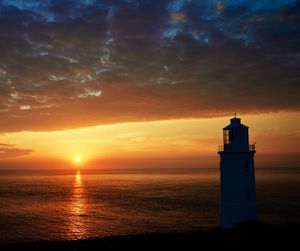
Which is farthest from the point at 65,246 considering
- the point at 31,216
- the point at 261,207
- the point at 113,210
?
the point at 261,207

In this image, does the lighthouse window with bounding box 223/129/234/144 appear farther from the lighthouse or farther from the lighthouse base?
the lighthouse base

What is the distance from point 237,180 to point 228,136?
450 centimetres

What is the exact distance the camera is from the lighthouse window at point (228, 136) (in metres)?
32.3

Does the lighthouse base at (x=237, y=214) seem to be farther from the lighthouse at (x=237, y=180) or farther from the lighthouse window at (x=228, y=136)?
the lighthouse window at (x=228, y=136)

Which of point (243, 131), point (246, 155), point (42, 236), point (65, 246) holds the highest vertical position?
point (243, 131)

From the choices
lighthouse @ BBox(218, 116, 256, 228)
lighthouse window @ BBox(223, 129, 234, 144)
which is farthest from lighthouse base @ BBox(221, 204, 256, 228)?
lighthouse window @ BBox(223, 129, 234, 144)

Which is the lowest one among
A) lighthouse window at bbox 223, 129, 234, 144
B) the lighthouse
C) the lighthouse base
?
the lighthouse base

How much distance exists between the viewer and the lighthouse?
30766 millimetres

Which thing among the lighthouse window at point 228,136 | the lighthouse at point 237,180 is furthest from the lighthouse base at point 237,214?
the lighthouse window at point 228,136

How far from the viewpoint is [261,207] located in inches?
2785

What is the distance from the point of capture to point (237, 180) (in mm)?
31047

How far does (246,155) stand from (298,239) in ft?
30.2

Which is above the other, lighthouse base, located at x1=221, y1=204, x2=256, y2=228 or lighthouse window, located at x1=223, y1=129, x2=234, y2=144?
lighthouse window, located at x1=223, y1=129, x2=234, y2=144

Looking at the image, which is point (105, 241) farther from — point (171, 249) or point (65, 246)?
point (171, 249)
